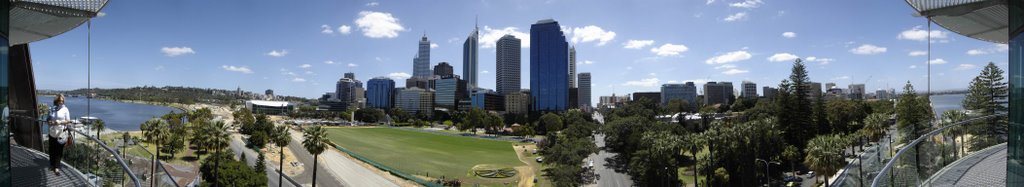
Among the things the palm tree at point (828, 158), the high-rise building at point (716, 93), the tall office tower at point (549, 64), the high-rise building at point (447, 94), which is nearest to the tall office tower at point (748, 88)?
the high-rise building at point (716, 93)

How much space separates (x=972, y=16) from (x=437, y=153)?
198 feet

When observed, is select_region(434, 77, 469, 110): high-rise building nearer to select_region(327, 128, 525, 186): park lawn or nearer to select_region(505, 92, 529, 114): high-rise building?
select_region(505, 92, 529, 114): high-rise building

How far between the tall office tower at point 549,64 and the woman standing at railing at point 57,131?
149522 millimetres

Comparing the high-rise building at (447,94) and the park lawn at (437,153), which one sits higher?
the high-rise building at (447,94)

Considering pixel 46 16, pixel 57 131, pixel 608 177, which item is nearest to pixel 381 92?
pixel 608 177

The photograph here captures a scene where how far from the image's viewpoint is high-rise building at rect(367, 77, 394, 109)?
192 meters

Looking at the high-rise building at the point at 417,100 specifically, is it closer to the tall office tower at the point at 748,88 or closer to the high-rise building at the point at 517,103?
→ the high-rise building at the point at 517,103

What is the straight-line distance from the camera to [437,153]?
6341cm

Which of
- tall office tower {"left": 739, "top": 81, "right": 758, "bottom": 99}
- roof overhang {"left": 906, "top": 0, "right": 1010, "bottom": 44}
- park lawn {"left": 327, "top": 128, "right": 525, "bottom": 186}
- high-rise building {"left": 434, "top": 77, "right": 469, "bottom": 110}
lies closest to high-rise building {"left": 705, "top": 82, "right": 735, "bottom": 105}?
tall office tower {"left": 739, "top": 81, "right": 758, "bottom": 99}

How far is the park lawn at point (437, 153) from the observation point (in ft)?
157

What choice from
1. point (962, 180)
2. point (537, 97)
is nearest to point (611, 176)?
point (962, 180)

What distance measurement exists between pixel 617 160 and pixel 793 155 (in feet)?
64.4

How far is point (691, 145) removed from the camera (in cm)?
3656

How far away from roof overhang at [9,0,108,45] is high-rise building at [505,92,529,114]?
153700 mm
